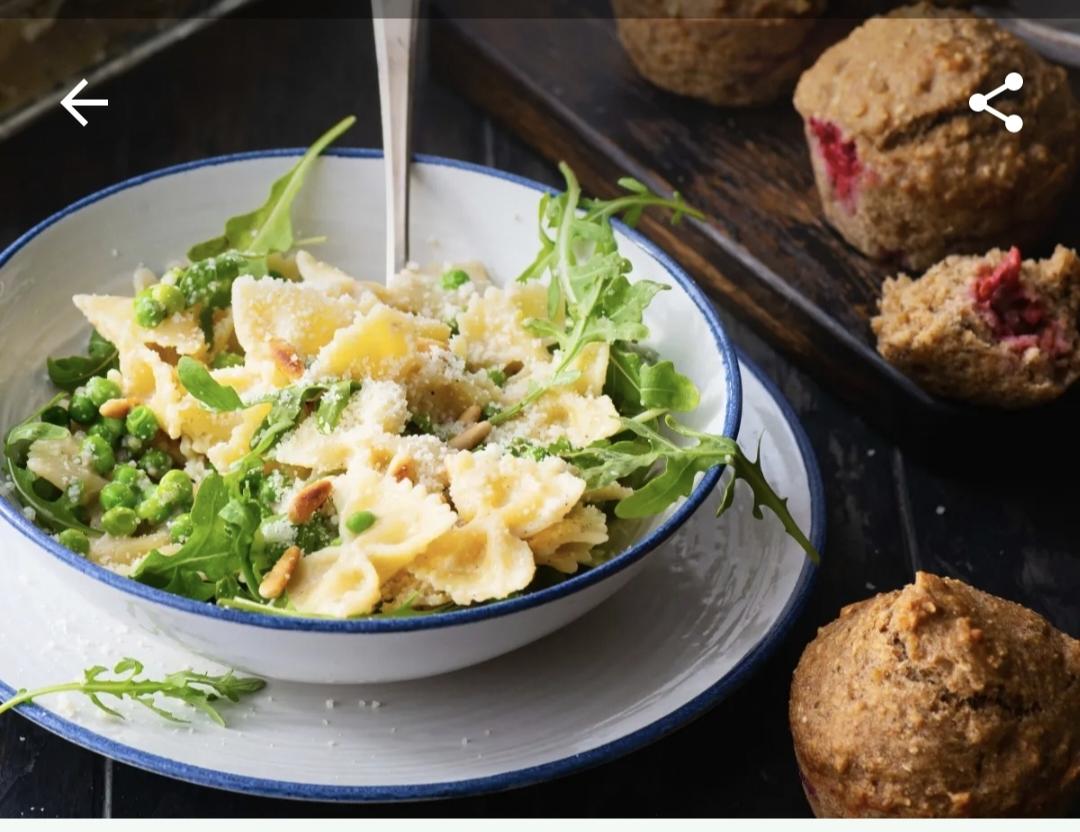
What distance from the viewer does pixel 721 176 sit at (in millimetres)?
4586

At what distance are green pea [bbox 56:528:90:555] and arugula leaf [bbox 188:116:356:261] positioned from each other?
0.91 m

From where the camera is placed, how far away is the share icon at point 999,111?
3.98m

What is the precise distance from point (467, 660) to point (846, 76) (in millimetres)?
2243

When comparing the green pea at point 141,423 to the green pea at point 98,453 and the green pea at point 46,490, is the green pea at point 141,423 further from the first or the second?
the green pea at point 46,490

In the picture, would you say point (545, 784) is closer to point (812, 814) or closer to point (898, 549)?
point (812, 814)

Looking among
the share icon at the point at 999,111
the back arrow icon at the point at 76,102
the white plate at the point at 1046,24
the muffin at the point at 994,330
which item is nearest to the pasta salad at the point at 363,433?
the muffin at the point at 994,330

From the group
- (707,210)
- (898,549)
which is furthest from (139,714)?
(707,210)

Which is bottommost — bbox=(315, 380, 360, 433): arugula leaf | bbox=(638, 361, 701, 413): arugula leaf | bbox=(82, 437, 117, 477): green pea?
bbox=(638, 361, 701, 413): arugula leaf

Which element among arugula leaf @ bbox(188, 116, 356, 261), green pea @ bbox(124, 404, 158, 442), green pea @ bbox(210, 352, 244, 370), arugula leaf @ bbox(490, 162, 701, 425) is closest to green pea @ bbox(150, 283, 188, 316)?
green pea @ bbox(210, 352, 244, 370)

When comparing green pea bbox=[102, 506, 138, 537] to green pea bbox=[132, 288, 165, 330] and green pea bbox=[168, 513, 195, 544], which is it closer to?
green pea bbox=[168, 513, 195, 544]

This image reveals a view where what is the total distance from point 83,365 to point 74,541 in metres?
0.60

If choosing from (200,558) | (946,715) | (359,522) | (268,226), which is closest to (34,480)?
(200,558)

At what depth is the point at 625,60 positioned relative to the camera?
5.04 meters

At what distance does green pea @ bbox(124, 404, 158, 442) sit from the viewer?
122 inches
